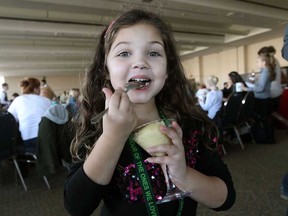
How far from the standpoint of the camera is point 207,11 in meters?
7.72

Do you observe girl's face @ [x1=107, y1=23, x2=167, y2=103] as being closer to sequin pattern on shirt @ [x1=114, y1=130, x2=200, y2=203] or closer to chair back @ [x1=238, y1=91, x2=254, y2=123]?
sequin pattern on shirt @ [x1=114, y1=130, x2=200, y2=203]

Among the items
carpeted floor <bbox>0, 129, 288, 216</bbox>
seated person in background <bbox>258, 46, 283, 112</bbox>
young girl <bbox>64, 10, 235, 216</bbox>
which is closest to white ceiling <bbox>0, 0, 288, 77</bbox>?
seated person in background <bbox>258, 46, 283, 112</bbox>

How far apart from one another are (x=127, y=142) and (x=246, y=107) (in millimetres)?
3645

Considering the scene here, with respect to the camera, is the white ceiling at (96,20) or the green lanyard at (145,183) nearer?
the green lanyard at (145,183)

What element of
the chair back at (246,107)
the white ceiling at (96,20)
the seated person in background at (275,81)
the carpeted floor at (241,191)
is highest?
the white ceiling at (96,20)

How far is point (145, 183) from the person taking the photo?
0.67m

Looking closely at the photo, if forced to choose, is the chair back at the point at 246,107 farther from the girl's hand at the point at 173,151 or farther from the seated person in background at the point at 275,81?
the girl's hand at the point at 173,151

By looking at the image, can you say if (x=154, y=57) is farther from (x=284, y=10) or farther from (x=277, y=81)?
(x=284, y=10)

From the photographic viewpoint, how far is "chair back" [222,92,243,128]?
3806 millimetres

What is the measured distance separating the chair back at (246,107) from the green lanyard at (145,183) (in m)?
3.51

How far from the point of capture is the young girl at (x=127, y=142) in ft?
1.96

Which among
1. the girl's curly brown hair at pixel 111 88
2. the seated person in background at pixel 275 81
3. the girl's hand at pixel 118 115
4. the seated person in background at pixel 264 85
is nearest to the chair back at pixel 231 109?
the seated person in background at pixel 264 85

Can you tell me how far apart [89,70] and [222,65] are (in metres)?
16.2

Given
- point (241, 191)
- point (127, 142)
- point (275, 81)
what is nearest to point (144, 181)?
point (127, 142)
